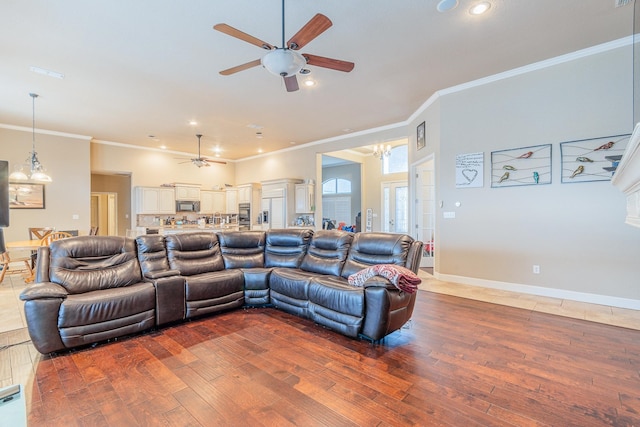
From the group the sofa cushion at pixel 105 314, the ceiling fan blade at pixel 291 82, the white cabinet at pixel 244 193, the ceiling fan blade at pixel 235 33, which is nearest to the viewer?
the ceiling fan blade at pixel 235 33

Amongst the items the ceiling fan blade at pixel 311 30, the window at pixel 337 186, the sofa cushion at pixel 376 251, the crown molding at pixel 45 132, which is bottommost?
the sofa cushion at pixel 376 251

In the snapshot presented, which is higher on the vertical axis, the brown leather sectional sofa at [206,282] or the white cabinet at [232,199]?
the white cabinet at [232,199]

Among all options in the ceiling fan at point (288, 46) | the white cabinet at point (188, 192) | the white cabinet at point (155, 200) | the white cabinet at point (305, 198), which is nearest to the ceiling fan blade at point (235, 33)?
the ceiling fan at point (288, 46)

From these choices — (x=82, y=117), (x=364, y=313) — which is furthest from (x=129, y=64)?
(x=364, y=313)

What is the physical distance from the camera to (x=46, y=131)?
22.6 feet

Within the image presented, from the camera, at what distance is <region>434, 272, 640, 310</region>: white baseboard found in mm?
3650

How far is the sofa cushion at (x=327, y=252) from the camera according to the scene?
3818 millimetres

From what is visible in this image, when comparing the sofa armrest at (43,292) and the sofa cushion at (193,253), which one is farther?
the sofa cushion at (193,253)

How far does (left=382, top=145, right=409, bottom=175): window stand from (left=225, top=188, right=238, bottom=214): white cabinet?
506 cm

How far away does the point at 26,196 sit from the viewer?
21.9 ft

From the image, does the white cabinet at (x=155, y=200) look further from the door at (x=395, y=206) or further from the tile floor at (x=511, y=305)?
the door at (x=395, y=206)

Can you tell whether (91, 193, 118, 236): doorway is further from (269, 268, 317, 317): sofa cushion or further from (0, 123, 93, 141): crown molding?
(269, 268, 317, 317): sofa cushion

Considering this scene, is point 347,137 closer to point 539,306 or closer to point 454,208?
point 454,208

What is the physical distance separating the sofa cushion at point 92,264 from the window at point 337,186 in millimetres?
8366
